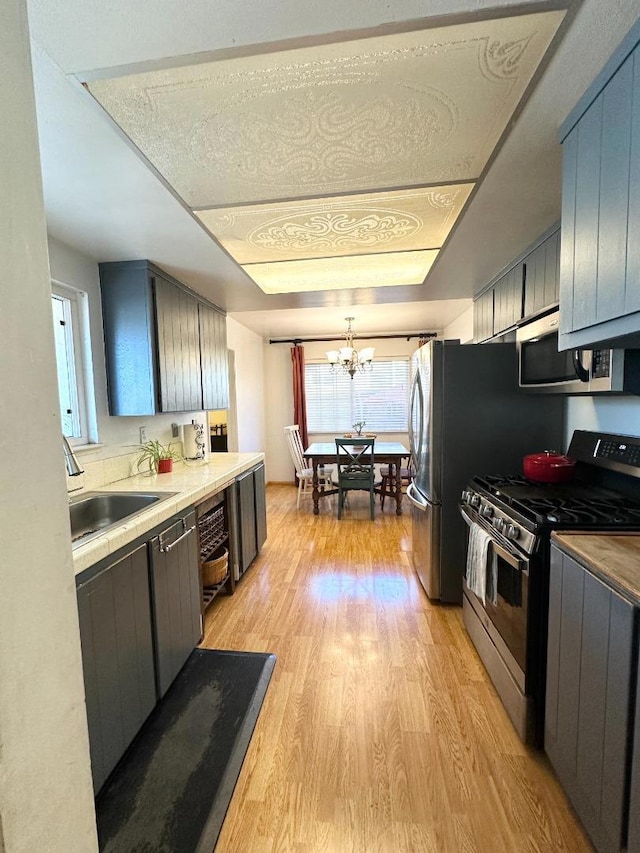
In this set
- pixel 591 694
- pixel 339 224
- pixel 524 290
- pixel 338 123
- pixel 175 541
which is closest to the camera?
pixel 591 694

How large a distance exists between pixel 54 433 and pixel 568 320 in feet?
5.24

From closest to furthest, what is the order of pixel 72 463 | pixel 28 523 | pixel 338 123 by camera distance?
pixel 28 523
pixel 338 123
pixel 72 463

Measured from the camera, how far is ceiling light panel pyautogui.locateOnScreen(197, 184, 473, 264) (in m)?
1.62

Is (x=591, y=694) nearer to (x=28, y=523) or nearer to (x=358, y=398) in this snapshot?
(x=28, y=523)

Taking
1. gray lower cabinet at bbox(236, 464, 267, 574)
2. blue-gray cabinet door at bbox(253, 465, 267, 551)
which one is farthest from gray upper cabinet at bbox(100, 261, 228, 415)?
blue-gray cabinet door at bbox(253, 465, 267, 551)

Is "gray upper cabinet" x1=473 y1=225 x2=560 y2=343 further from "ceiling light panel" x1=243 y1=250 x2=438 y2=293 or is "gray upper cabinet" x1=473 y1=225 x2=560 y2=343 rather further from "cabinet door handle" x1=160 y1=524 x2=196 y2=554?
"cabinet door handle" x1=160 y1=524 x2=196 y2=554

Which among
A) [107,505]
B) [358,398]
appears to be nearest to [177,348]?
[107,505]

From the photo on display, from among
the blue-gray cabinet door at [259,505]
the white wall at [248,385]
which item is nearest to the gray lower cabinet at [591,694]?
the blue-gray cabinet door at [259,505]

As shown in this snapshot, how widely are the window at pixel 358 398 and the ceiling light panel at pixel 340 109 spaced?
4.32m

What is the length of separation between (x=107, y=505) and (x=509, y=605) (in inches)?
81.1

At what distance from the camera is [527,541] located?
1.36 metres

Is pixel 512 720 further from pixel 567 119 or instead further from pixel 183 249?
pixel 183 249

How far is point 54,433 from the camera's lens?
0.58m

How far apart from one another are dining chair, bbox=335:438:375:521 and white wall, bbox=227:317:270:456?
1.41 m
